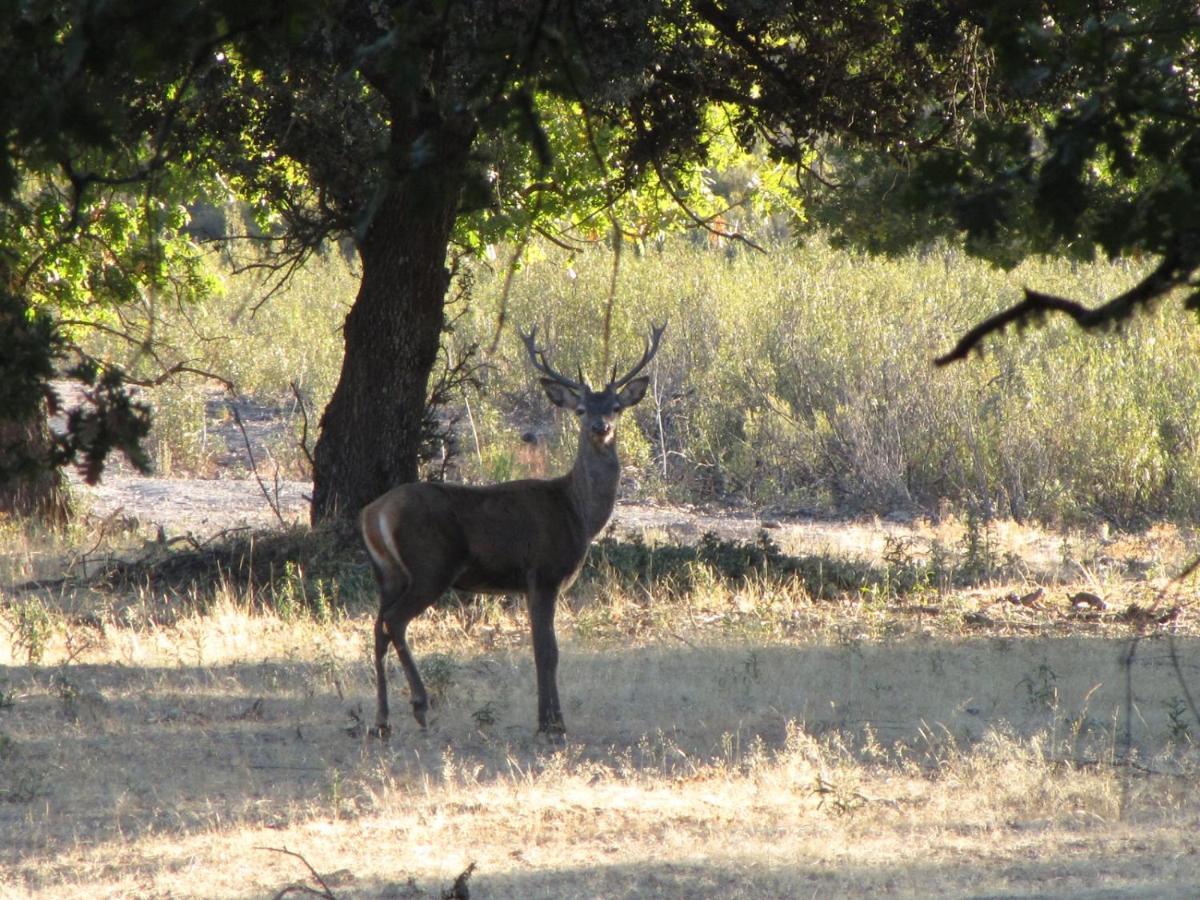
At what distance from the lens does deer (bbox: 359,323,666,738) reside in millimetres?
8430

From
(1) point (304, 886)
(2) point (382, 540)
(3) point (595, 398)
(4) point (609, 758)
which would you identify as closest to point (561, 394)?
(3) point (595, 398)

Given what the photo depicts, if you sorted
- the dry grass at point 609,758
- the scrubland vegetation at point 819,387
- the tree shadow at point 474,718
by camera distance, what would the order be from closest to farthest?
1. the dry grass at point 609,758
2. the tree shadow at point 474,718
3. the scrubland vegetation at point 819,387

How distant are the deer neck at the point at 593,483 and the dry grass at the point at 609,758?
0.99 m

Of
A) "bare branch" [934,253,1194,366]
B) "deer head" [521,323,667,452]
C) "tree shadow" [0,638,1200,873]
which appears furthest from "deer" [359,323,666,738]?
"bare branch" [934,253,1194,366]

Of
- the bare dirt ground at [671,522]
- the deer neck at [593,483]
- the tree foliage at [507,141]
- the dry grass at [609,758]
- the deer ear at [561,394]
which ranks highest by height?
the tree foliage at [507,141]

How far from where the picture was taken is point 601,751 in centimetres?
806

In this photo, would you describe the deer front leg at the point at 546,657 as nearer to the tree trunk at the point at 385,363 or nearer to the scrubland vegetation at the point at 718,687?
the scrubland vegetation at the point at 718,687

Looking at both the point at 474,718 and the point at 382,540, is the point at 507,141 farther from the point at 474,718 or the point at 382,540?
the point at 474,718

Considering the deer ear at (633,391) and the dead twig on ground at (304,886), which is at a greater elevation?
the deer ear at (633,391)

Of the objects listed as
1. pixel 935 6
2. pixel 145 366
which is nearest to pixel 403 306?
pixel 935 6

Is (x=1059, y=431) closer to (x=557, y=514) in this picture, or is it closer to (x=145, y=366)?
(x=557, y=514)

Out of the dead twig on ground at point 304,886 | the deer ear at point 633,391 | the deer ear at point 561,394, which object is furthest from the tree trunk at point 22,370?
the deer ear at point 633,391

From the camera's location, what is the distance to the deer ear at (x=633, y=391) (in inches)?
405

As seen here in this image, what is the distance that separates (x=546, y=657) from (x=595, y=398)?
2.00 metres
